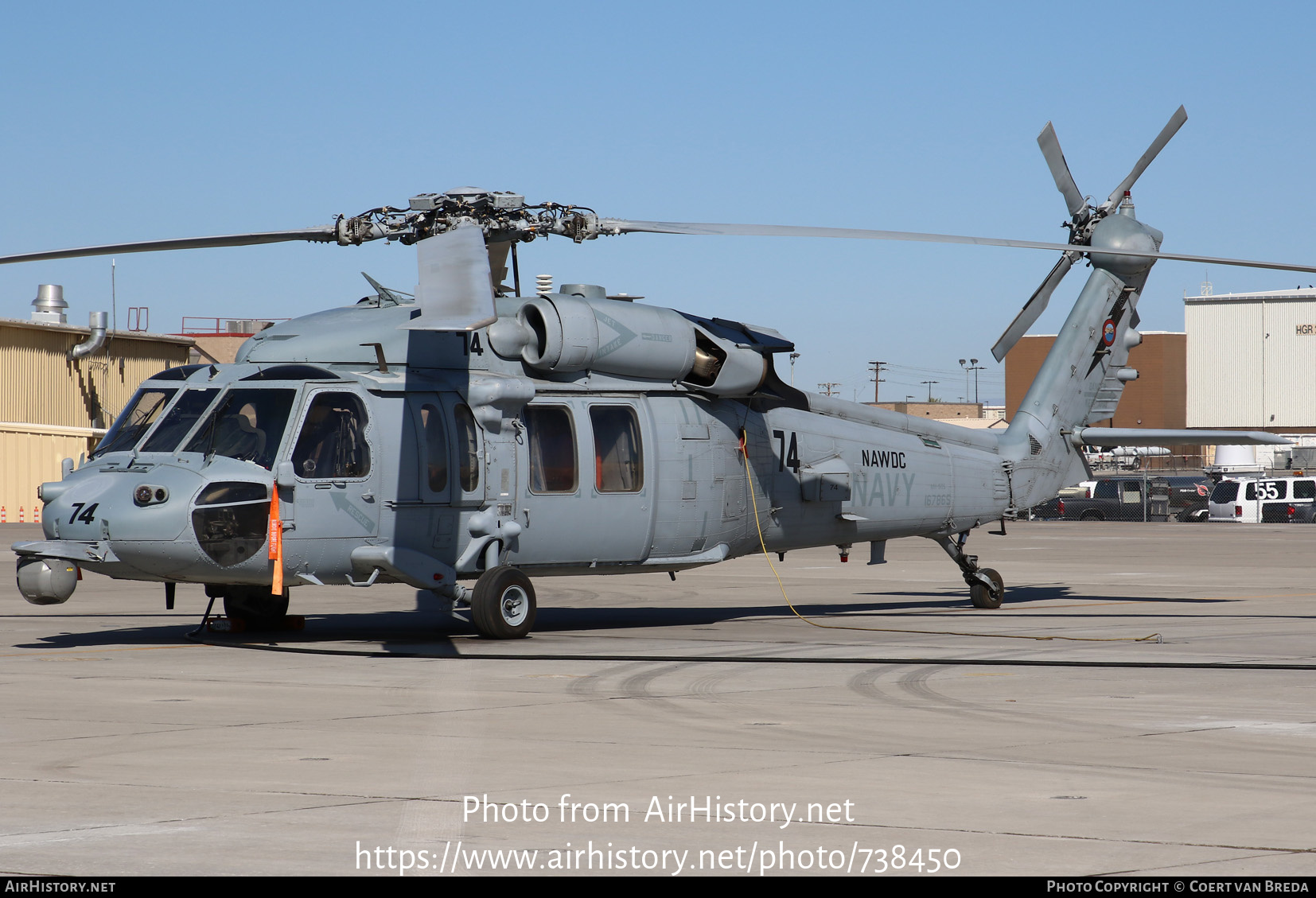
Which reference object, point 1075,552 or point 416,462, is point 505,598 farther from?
point 1075,552

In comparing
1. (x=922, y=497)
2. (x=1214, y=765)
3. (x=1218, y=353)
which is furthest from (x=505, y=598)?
(x=1218, y=353)

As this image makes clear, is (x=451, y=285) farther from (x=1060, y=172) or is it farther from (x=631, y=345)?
(x=1060, y=172)

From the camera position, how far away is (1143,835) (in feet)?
19.7

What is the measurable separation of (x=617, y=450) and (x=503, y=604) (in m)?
2.14

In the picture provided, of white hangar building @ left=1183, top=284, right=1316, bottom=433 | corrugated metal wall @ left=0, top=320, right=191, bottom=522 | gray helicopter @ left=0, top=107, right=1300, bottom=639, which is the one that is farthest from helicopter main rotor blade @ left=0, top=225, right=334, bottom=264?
white hangar building @ left=1183, top=284, right=1316, bottom=433

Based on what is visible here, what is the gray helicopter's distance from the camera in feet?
42.9

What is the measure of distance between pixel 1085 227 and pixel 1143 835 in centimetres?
1555

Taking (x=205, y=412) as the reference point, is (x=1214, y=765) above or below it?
below

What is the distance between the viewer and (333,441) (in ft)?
45.9

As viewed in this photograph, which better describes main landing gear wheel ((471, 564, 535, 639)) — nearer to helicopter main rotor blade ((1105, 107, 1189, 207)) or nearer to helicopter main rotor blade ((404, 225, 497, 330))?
helicopter main rotor blade ((404, 225, 497, 330))

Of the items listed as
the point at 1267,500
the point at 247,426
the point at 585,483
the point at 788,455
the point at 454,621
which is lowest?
the point at 1267,500

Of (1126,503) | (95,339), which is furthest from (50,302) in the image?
(1126,503)

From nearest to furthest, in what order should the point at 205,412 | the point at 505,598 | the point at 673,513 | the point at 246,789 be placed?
the point at 246,789 < the point at 205,412 < the point at 505,598 < the point at 673,513

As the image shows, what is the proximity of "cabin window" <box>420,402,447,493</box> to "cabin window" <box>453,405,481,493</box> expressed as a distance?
15cm
